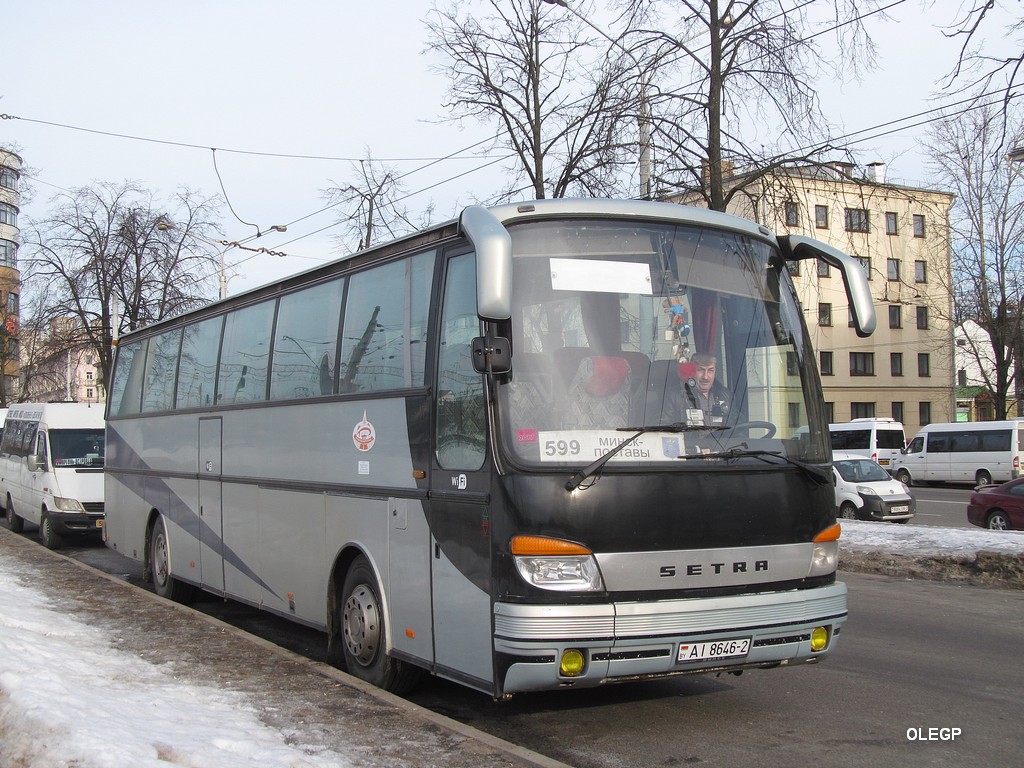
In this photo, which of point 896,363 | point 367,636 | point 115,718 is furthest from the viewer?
point 896,363

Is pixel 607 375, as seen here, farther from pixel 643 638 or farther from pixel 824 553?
pixel 824 553

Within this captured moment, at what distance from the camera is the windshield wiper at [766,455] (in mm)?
5883

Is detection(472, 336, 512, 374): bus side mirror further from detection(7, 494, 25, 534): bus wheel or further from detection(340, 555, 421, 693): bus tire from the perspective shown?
detection(7, 494, 25, 534): bus wheel

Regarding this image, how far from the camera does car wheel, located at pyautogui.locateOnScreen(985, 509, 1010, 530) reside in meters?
18.9

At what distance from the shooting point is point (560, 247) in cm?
599

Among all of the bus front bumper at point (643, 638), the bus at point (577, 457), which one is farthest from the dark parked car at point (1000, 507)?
the bus front bumper at point (643, 638)

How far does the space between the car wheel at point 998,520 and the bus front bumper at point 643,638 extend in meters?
14.9

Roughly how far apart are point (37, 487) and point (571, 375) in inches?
636

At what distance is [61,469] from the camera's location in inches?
717

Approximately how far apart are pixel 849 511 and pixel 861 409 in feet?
A: 144

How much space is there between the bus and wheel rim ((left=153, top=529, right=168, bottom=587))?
508cm

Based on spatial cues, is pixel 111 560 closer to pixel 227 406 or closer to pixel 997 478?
pixel 227 406

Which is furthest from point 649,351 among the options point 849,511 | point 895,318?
point 895,318

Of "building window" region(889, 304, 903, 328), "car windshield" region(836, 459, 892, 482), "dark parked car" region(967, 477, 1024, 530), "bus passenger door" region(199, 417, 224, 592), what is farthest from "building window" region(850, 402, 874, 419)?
"bus passenger door" region(199, 417, 224, 592)
